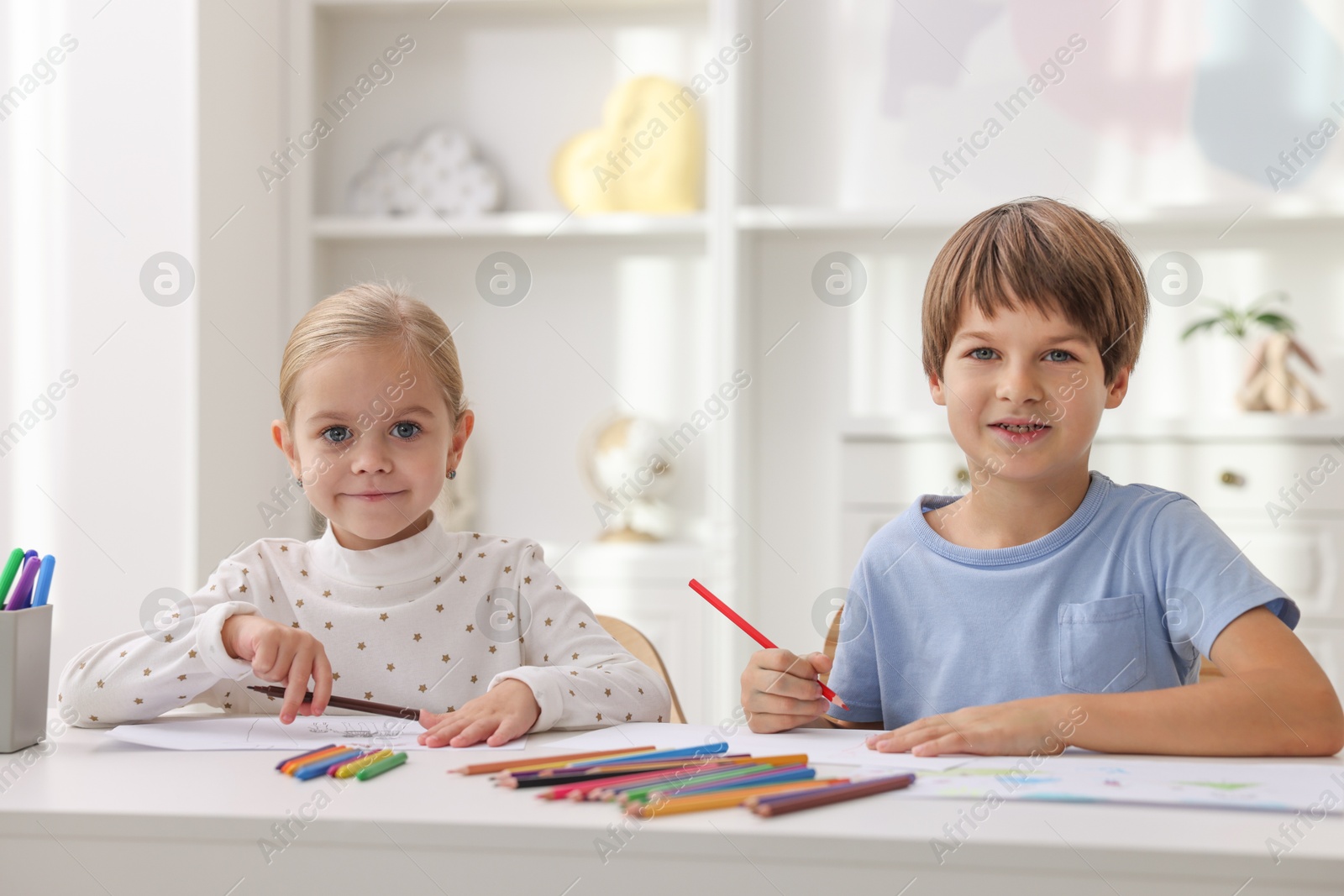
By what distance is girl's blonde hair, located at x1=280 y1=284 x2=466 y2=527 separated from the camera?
111 centimetres

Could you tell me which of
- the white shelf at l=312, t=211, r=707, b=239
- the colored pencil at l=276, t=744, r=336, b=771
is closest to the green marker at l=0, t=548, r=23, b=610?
the colored pencil at l=276, t=744, r=336, b=771

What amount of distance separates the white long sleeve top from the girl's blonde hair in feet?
0.48

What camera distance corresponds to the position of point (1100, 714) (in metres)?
0.81

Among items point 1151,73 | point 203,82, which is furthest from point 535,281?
point 1151,73

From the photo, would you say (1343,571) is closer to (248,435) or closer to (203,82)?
(248,435)

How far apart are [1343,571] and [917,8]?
1.47 meters

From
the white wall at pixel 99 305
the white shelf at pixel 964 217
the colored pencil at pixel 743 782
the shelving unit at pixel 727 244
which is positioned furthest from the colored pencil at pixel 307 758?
the white shelf at pixel 964 217

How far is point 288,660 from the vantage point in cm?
88

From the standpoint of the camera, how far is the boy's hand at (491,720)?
823mm

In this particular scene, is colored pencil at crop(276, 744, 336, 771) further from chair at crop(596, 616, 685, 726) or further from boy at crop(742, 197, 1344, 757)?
chair at crop(596, 616, 685, 726)

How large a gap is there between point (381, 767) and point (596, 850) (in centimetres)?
20

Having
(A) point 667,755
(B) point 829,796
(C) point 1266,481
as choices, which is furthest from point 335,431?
(C) point 1266,481

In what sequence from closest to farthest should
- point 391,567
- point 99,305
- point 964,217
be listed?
1. point 391,567
2. point 99,305
3. point 964,217

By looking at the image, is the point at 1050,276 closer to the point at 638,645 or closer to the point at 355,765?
the point at 638,645
